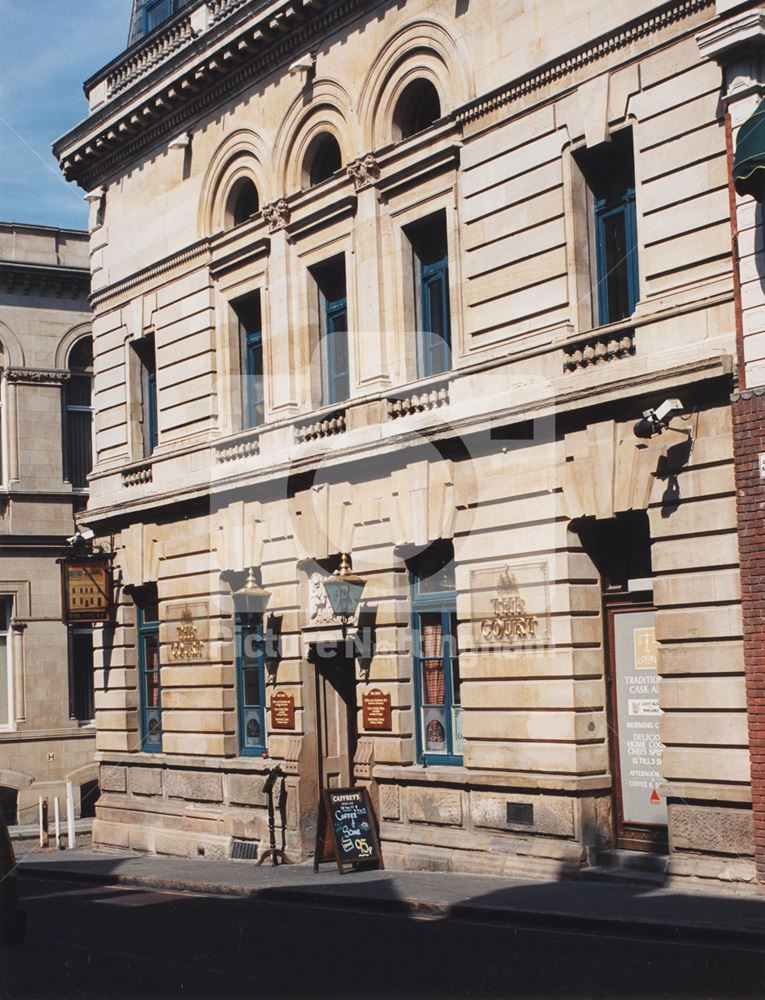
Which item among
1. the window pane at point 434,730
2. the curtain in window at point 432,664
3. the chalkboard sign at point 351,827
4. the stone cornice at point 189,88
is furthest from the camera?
the stone cornice at point 189,88

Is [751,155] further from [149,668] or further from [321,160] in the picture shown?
[149,668]

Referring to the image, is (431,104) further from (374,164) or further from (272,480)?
(272,480)

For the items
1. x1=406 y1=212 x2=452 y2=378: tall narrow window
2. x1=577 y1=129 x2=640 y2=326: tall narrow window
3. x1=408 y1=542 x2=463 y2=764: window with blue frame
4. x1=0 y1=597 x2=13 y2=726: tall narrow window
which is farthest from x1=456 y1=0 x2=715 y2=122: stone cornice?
x1=0 y1=597 x2=13 y2=726: tall narrow window

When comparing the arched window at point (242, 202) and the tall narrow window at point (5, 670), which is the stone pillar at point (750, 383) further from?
the tall narrow window at point (5, 670)

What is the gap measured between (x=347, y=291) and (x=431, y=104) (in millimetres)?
3302

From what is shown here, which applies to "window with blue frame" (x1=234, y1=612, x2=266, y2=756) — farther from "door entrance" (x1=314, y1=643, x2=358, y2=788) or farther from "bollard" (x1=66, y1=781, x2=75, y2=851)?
"bollard" (x1=66, y1=781, x2=75, y2=851)

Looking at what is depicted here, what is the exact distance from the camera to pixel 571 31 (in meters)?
21.1

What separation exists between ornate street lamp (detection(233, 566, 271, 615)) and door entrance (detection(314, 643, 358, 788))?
1.68 metres

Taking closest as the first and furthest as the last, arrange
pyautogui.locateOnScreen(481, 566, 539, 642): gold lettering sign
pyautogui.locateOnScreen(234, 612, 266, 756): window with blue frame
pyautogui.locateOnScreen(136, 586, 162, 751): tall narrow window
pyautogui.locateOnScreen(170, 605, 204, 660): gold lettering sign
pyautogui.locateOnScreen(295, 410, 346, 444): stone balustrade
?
pyautogui.locateOnScreen(481, 566, 539, 642): gold lettering sign
pyautogui.locateOnScreen(295, 410, 346, 444): stone balustrade
pyautogui.locateOnScreen(234, 612, 266, 756): window with blue frame
pyautogui.locateOnScreen(170, 605, 204, 660): gold lettering sign
pyautogui.locateOnScreen(136, 586, 162, 751): tall narrow window

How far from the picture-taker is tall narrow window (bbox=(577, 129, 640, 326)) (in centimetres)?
2078

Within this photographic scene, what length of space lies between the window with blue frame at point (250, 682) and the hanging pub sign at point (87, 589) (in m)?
4.88

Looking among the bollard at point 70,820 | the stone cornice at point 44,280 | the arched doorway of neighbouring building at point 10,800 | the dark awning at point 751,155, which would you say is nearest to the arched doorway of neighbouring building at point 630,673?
the dark awning at point 751,155

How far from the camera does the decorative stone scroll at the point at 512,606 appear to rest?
21.4 m

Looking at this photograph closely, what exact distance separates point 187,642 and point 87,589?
3486 millimetres
